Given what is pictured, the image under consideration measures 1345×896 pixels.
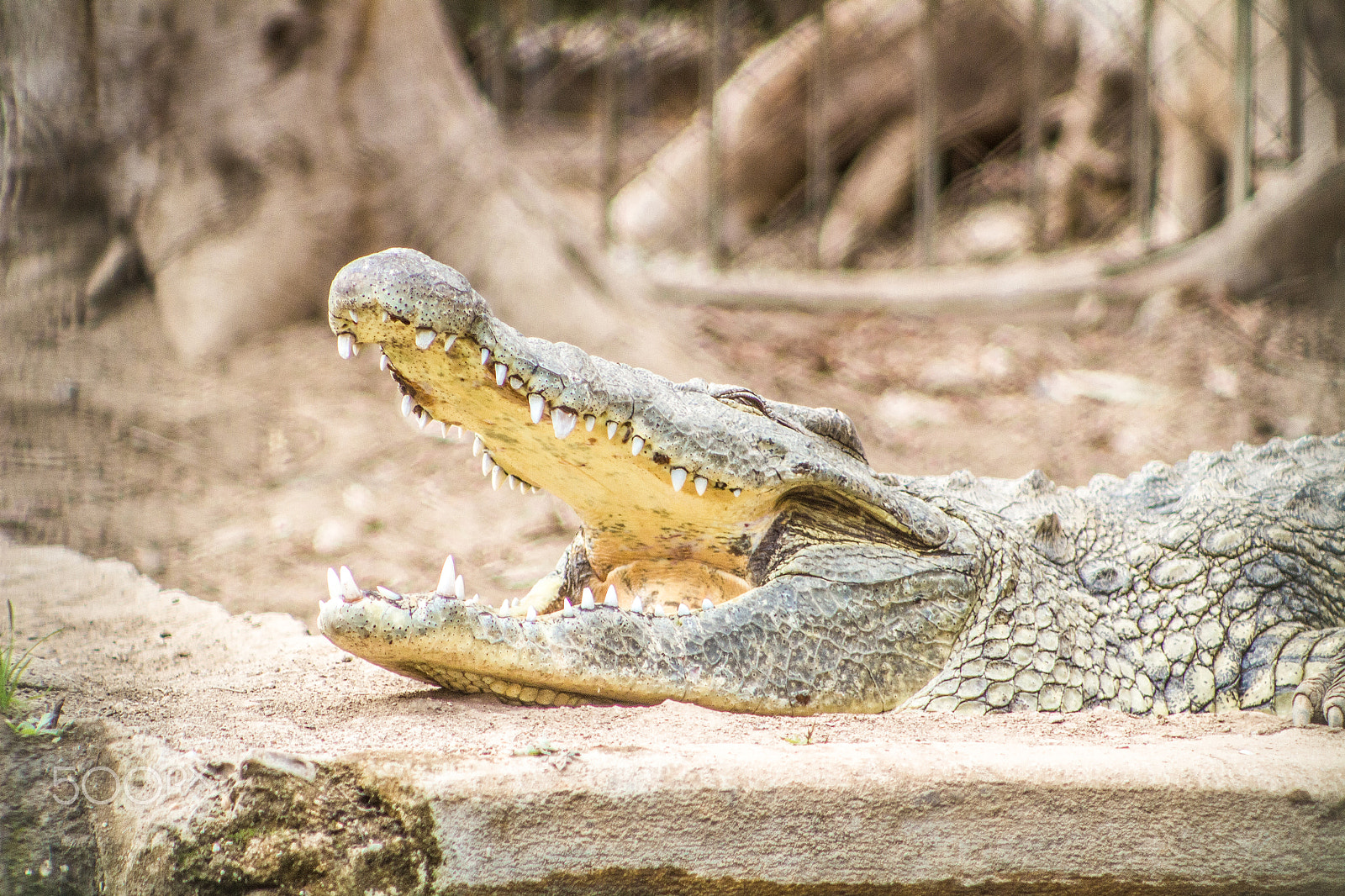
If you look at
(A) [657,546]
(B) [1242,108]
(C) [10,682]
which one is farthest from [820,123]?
(C) [10,682]

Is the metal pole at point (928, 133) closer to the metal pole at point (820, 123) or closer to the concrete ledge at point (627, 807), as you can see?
the metal pole at point (820, 123)

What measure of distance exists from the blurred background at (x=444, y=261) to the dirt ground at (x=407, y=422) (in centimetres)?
2

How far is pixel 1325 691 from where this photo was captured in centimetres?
255

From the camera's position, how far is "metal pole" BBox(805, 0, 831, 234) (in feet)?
27.2

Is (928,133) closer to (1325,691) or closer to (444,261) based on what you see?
(444,261)

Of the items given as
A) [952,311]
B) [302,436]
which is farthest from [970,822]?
[952,311]

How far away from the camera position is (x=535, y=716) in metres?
2.17

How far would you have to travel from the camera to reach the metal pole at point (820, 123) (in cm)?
829

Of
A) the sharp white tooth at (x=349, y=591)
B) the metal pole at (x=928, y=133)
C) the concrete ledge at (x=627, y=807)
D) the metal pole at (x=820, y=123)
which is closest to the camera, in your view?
the concrete ledge at (x=627, y=807)

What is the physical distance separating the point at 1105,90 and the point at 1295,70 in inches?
141

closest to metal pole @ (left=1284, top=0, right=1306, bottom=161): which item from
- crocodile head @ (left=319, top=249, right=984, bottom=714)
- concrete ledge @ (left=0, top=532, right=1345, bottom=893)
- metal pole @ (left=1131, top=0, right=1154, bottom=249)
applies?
metal pole @ (left=1131, top=0, right=1154, bottom=249)

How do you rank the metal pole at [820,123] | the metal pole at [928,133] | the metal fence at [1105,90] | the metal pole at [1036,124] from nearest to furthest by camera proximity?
the metal fence at [1105,90]
the metal pole at [1036,124]
the metal pole at [928,133]
the metal pole at [820,123]

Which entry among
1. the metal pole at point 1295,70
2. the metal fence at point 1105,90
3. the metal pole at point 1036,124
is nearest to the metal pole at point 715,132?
the metal fence at point 1105,90

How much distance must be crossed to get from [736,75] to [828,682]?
31.8 ft
